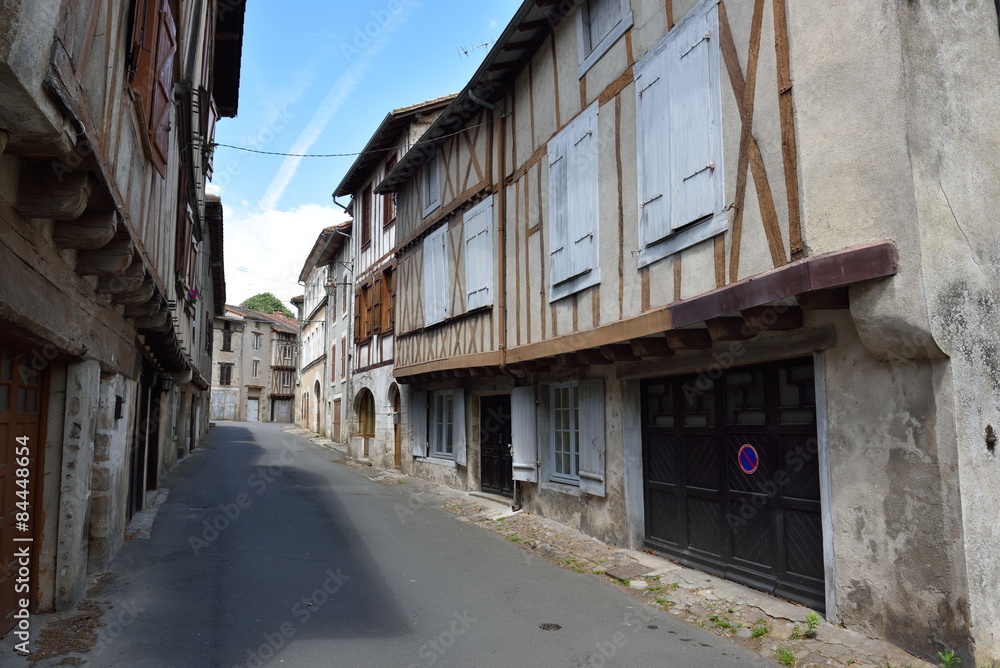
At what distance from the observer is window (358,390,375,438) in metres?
18.5

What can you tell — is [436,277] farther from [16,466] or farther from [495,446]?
[16,466]

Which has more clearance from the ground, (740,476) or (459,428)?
(459,428)

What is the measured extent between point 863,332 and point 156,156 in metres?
5.66

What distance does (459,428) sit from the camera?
1230cm

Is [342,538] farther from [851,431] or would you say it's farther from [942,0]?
[942,0]

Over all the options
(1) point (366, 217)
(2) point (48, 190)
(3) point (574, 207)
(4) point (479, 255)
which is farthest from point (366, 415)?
(2) point (48, 190)

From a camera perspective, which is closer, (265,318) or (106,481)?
(106,481)

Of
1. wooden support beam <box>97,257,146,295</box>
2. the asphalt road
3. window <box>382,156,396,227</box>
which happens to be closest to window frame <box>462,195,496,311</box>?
the asphalt road

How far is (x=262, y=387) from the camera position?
47906 mm

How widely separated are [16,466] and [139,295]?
5.78ft

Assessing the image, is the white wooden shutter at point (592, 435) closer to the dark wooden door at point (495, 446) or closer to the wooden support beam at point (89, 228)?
the dark wooden door at point (495, 446)

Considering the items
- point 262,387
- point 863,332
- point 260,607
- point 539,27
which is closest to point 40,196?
point 260,607

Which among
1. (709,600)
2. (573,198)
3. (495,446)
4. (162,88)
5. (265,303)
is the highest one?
(265,303)

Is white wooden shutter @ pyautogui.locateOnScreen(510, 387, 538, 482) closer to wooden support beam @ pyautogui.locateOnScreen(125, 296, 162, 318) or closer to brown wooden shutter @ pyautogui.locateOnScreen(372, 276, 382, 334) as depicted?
wooden support beam @ pyautogui.locateOnScreen(125, 296, 162, 318)
